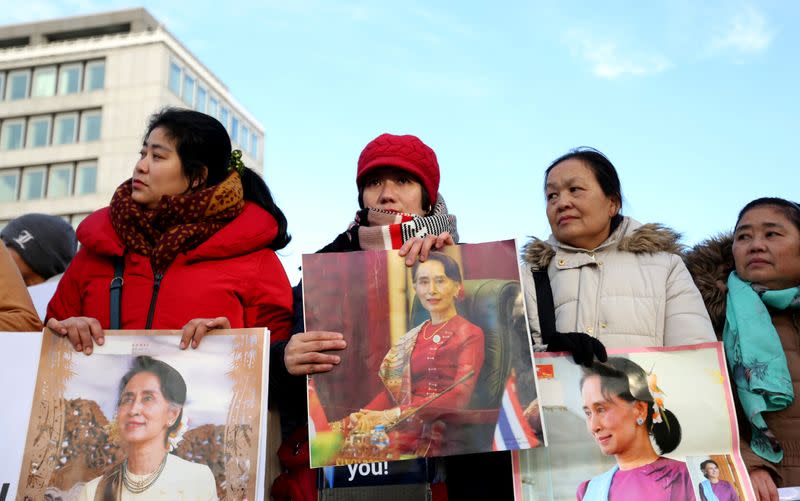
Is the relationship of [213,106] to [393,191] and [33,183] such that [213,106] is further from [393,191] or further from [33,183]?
[393,191]

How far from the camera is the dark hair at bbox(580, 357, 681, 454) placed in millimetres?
2162

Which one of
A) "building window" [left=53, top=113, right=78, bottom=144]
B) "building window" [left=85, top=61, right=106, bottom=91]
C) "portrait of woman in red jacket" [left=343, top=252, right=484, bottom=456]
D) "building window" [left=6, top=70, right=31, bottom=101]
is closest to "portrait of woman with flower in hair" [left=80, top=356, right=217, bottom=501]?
"portrait of woman in red jacket" [left=343, top=252, right=484, bottom=456]

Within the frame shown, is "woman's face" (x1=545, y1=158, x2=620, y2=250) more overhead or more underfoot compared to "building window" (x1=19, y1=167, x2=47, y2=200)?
more underfoot

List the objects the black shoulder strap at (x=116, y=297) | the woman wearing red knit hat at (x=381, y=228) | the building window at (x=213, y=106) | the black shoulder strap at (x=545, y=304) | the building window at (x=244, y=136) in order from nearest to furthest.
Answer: the woman wearing red knit hat at (x=381, y=228) < the black shoulder strap at (x=116, y=297) < the black shoulder strap at (x=545, y=304) < the building window at (x=213, y=106) < the building window at (x=244, y=136)

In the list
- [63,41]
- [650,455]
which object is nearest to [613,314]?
[650,455]

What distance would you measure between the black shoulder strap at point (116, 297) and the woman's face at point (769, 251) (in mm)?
2382

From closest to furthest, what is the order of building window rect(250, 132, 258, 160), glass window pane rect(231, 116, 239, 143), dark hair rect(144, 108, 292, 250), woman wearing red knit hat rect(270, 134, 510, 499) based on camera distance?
woman wearing red knit hat rect(270, 134, 510, 499) → dark hair rect(144, 108, 292, 250) → glass window pane rect(231, 116, 239, 143) → building window rect(250, 132, 258, 160)

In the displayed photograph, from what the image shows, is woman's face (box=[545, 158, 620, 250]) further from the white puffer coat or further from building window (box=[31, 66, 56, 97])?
building window (box=[31, 66, 56, 97])

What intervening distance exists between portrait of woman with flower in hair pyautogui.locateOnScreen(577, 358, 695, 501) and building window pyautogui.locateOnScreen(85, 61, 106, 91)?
42.9m

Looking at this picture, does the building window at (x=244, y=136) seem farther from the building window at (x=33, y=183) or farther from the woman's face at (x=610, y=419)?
the woman's face at (x=610, y=419)

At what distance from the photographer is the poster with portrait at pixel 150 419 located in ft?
6.59

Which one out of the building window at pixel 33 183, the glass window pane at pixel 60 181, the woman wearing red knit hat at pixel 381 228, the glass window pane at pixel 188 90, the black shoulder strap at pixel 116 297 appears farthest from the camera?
the glass window pane at pixel 188 90

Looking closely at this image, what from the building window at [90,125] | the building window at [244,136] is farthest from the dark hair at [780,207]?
the building window at [244,136]

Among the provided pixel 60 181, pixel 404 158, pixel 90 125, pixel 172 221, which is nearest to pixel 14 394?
pixel 172 221
